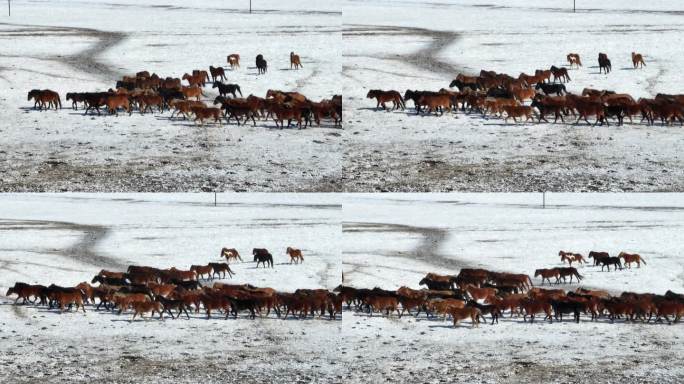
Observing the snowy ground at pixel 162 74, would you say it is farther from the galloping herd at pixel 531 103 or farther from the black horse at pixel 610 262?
the black horse at pixel 610 262

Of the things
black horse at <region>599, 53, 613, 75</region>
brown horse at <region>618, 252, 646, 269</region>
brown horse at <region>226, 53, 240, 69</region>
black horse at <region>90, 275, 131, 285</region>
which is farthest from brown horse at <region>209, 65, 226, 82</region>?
brown horse at <region>618, 252, 646, 269</region>

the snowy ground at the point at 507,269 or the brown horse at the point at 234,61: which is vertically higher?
the brown horse at the point at 234,61

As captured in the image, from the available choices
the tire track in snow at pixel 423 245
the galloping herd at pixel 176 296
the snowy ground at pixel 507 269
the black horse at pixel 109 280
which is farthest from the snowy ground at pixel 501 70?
the black horse at pixel 109 280

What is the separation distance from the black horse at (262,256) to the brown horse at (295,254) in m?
0.32

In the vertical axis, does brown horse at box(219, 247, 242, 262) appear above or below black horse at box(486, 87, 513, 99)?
Answer: below

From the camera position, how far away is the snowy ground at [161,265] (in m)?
18.0

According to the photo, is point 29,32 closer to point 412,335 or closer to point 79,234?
point 79,234

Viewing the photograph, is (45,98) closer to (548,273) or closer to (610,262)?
(548,273)

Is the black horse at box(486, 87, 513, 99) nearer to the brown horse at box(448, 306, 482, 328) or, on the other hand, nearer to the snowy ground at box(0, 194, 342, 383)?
the snowy ground at box(0, 194, 342, 383)

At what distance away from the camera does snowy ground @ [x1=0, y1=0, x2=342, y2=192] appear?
64.2 ft

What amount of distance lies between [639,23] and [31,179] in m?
20.6

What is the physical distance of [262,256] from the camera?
22844 millimetres

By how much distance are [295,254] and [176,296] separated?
251 cm

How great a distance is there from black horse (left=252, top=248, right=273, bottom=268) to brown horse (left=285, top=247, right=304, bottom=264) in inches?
12.6
